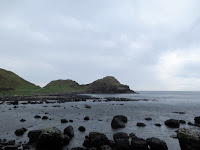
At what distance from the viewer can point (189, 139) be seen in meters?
16.2

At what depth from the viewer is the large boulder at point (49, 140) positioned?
1766 cm

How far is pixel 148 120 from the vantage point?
3775 centimetres

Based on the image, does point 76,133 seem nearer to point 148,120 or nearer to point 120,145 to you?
point 120,145

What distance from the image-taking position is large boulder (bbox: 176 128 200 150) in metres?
15.7

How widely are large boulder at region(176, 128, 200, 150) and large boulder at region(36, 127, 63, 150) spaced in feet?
45.6

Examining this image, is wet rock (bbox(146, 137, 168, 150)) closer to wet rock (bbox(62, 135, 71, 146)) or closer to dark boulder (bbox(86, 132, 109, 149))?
dark boulder (bbox(86, 132, 109, 149))

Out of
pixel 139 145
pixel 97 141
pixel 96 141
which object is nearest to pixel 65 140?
Result: pixel 96 141

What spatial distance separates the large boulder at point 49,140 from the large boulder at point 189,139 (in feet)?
45.6

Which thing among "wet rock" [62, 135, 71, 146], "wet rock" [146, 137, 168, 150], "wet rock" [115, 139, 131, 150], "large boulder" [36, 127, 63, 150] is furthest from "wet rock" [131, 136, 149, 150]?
"large boulder" [36, 127, 63, 150]

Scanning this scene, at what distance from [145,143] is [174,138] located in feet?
25.2

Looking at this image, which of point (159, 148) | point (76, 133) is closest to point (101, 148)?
point (159, 148)

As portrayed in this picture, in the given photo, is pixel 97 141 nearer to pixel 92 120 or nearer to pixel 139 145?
pixel 139 145

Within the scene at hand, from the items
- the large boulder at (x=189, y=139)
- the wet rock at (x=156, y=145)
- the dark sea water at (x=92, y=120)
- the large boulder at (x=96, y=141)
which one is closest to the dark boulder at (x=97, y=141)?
the large boulder at (x=96, y=141)

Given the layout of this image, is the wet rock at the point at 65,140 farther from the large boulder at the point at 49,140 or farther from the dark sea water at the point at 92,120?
the large boulder at the point at 49,140
